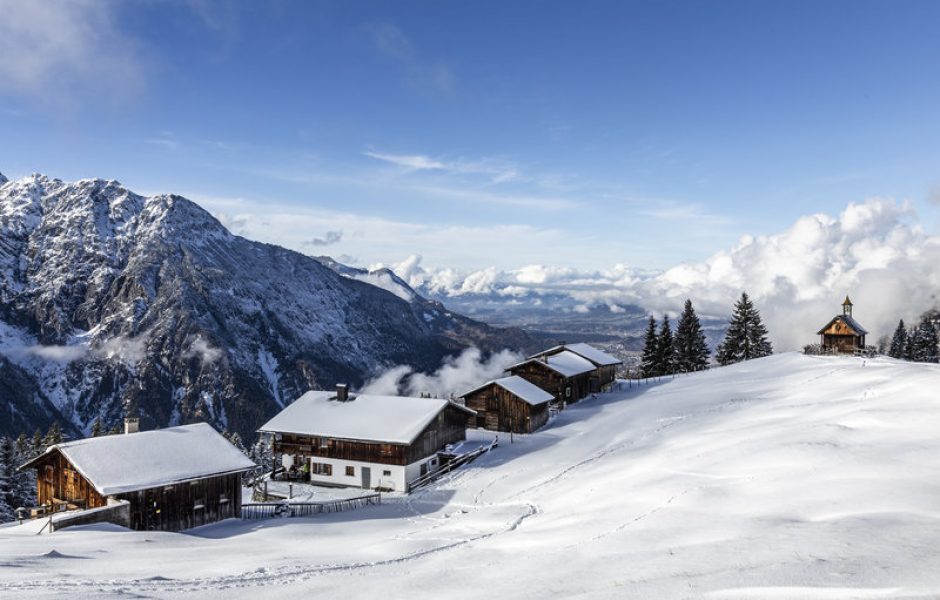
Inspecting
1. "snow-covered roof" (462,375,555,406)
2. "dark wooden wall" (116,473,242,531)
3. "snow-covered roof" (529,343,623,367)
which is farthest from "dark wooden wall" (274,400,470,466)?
"snow-covered roof" (529,343,623,367)

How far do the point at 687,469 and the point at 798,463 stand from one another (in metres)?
5.28

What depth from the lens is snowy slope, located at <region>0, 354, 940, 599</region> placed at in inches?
490

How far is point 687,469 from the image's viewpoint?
88.4 ft

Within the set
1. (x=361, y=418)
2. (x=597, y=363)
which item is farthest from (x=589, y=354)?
(x=361, y=418)

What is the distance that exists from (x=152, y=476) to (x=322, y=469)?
17.5 metres

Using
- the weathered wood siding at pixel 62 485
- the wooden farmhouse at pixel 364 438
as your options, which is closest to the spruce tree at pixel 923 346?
the wooden farmhouse at pixel 364 438

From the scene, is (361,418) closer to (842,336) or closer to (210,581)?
(210,581)

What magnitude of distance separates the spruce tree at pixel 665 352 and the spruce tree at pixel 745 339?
9122 mm

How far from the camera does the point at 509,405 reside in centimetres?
5897

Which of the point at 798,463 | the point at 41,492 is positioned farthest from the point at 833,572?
the point at 41,492

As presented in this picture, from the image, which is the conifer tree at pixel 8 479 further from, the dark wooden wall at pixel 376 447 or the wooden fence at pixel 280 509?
the wooden fence at pixel 280 509

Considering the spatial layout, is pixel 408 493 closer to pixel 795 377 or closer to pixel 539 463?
pixel 539 463

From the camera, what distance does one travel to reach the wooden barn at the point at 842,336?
3063 inches

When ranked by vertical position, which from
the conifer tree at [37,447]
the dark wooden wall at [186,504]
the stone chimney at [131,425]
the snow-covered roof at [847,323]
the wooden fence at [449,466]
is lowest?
the conifer tree at [37,447]
